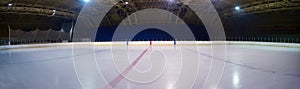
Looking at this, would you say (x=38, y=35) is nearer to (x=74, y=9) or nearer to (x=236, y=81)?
(x=74, y=9)

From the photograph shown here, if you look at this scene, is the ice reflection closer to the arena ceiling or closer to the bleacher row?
the arena ceiling

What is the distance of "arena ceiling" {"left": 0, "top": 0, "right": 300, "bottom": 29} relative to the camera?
17000mm

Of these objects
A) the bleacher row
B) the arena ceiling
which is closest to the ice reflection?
the arena ceiling

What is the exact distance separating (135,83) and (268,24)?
56.7 ft

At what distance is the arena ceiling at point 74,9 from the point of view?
17000 mm

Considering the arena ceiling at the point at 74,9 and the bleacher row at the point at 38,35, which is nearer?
the arena ceiling at the point at 74,9

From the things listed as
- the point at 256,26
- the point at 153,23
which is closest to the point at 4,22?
the point at 153,23

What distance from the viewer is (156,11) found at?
21.5 m

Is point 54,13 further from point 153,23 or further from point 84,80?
point 84,80

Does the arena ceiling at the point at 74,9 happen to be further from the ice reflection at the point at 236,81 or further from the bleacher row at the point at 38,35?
the ice reflection at the point at 236,81

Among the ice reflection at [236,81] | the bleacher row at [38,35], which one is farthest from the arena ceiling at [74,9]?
the ice reflection at [236,81]

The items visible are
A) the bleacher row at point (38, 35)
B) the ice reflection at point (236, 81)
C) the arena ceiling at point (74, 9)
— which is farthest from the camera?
the bleacher row at point (38, 35)

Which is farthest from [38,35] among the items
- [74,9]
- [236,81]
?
[236,81]

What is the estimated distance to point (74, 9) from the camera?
20250 millimetres
